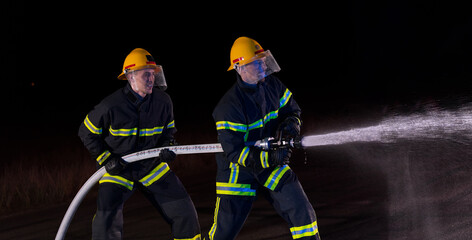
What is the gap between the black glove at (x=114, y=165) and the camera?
4.73 metres

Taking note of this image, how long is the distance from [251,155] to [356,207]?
10.3ft

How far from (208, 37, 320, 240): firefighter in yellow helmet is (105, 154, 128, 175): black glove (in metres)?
0.89

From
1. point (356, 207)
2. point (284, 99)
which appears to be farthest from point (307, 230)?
point (356, 207)

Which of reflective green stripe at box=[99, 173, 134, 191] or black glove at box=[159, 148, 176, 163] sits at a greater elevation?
black glove at box=[159, 148, 176, 163]

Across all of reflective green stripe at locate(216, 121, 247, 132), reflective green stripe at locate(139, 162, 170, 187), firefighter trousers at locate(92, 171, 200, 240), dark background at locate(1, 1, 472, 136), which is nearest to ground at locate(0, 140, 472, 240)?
firefighter trousers at locate(92, 171, 200, 240)

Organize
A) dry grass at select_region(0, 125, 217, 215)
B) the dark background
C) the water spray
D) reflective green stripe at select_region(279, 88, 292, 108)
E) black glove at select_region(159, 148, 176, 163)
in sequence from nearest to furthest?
1. the water spray
2. reflective green stripe at select_region(279, 88, 292, 108)
3. black glove at select_region(159, 148, 176, 163)
4. dry grass at select_region(0, 125, 217, 215)
5. the dark background

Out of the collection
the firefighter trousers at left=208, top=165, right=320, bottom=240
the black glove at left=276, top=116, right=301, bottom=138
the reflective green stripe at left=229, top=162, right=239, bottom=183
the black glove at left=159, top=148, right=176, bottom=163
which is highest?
the black glove at left=276, top=116, right=301, bottom=138

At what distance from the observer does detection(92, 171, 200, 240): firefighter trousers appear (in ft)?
15.6

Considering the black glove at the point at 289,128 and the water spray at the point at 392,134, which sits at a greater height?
the black glove at the point at 289,128

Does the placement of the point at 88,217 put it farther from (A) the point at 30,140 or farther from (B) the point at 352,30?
(B) the point at 352,30

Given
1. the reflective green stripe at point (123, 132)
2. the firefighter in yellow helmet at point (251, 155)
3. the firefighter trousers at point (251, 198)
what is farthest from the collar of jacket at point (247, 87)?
the reflective green stripe at point (123, 132)

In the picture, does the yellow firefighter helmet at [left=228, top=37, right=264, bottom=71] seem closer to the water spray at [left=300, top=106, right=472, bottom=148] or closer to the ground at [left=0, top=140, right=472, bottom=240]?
the water spray at [left=300, top=106, right=472, bottom=148]

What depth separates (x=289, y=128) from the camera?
4.26 m

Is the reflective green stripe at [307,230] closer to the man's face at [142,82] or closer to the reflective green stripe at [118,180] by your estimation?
the reflective green stripe at [118,180]
